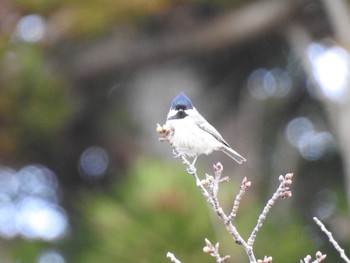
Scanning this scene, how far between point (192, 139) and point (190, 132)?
0.04 meters

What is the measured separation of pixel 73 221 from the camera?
870cm

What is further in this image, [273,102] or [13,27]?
[273,102]

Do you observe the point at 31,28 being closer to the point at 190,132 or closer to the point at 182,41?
the point at 182,41

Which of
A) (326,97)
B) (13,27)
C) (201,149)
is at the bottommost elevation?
(201,149)

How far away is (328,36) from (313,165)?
3.62 ft

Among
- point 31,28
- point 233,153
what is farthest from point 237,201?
point 31,28

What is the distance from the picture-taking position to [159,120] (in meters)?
8.10

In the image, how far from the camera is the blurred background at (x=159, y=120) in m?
7.02

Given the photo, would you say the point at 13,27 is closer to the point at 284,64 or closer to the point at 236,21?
the point at 236,21

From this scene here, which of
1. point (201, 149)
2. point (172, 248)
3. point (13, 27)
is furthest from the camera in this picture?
point (13, 27)

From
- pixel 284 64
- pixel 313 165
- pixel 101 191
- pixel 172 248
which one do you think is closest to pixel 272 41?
pixel 284 64

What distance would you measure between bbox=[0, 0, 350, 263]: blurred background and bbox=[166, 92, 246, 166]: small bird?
270 centimetres

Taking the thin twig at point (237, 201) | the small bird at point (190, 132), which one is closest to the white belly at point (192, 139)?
the small bird at point (190, 132)

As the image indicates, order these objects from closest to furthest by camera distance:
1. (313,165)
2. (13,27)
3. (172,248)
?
(172,248) → (13,27) → (313,165)
